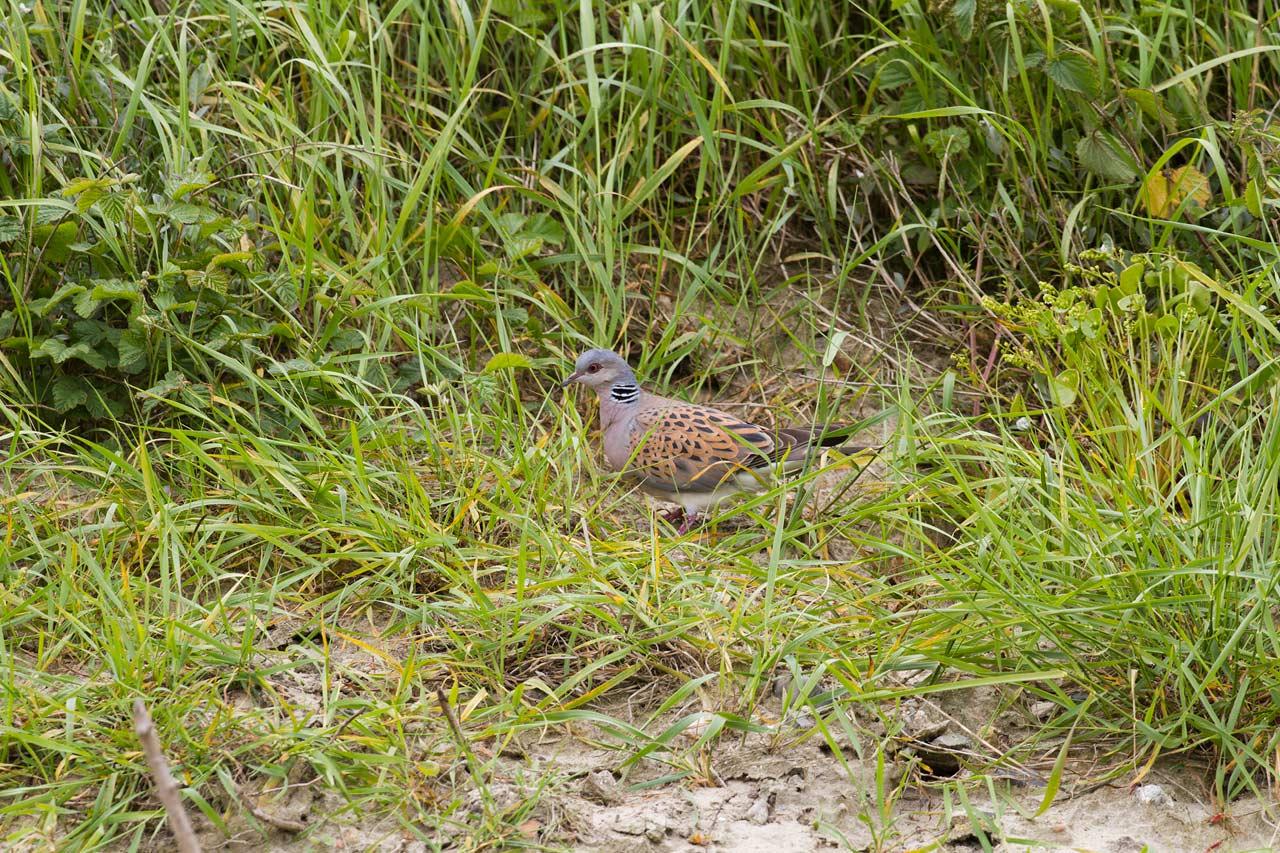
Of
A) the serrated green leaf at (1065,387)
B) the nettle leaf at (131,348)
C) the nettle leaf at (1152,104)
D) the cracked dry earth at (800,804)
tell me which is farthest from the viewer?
the nettle leaf at (1152,104)

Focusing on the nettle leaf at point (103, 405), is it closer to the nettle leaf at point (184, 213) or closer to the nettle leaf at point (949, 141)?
the nettle leaf at point (184, 213)

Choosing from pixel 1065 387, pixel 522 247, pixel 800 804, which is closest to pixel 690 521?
pixel 522 247

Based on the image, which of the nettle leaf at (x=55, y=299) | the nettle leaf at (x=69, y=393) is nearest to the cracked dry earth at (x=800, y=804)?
the nettle leaf at (x=69, y=393)

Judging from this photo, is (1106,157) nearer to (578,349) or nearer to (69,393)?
(578,349)

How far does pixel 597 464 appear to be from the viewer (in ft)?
16.2

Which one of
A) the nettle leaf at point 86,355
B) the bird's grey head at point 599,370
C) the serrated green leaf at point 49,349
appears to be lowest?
the bird's grey head at point 599,370

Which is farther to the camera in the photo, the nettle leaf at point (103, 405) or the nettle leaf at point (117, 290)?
the nettle leaf at point (103, 405)

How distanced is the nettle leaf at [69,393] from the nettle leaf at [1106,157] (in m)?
3.23

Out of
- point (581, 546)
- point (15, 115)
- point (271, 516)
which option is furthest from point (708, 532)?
point (15, 115)

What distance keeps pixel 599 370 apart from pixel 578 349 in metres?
0.30

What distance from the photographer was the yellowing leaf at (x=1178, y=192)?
4.67 m

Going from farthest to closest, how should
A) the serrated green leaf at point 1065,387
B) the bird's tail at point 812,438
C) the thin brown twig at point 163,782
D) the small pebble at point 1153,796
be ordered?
1. the bird's tail at point 812,438
2. the serrated green leaf at point 1065,387
3. the small pebble at point 1153,796
4. the thin brown twig at point 163,782

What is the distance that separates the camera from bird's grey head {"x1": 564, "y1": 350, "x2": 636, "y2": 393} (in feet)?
15.6

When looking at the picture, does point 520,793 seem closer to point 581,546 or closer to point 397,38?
point 581,546
